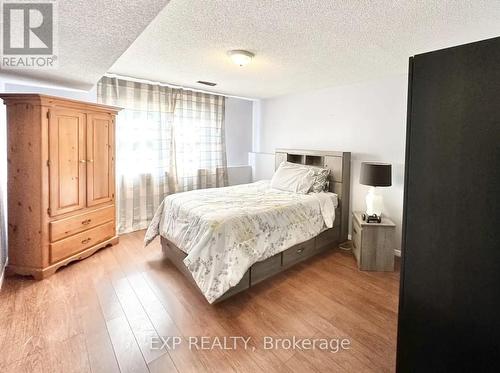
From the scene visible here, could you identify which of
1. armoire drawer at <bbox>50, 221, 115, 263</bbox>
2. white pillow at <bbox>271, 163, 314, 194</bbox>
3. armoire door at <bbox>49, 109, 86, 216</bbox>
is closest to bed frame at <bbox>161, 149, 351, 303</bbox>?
white pillow at <bbox>271, 163, 314, 194</bbox>

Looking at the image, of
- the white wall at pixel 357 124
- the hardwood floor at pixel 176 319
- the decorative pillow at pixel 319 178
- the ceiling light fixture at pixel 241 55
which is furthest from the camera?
the decorative pillow at pixel 319 178

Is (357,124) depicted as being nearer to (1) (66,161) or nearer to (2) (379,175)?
(2) (379,175)

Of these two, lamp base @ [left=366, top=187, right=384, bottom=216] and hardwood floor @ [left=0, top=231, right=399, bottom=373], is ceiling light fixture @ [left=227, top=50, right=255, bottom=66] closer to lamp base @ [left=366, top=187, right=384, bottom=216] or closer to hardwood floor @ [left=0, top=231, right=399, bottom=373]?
lamp base @ [left=366, top=187, right=384, bottom=216]

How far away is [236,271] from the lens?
212cm

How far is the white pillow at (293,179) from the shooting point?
3.47m

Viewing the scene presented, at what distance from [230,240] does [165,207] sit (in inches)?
46.6

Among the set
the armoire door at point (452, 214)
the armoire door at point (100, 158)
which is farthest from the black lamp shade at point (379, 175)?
the armoire door at point (100, 158)

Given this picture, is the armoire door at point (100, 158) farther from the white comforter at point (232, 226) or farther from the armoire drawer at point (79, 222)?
the white comforter at point (232, 226)

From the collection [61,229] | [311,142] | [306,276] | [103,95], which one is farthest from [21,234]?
[311,142]

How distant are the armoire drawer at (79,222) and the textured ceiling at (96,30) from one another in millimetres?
1496

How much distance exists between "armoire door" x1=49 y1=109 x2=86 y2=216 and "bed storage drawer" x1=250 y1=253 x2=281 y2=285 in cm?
206

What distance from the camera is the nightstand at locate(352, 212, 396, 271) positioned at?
9.12 feet

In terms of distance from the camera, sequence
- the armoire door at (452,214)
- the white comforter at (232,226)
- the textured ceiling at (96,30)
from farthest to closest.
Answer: the white comforter at (232,226), the textured ceiling at (96,30), the armoire door at (452,214)

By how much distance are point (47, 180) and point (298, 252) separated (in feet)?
8.72
